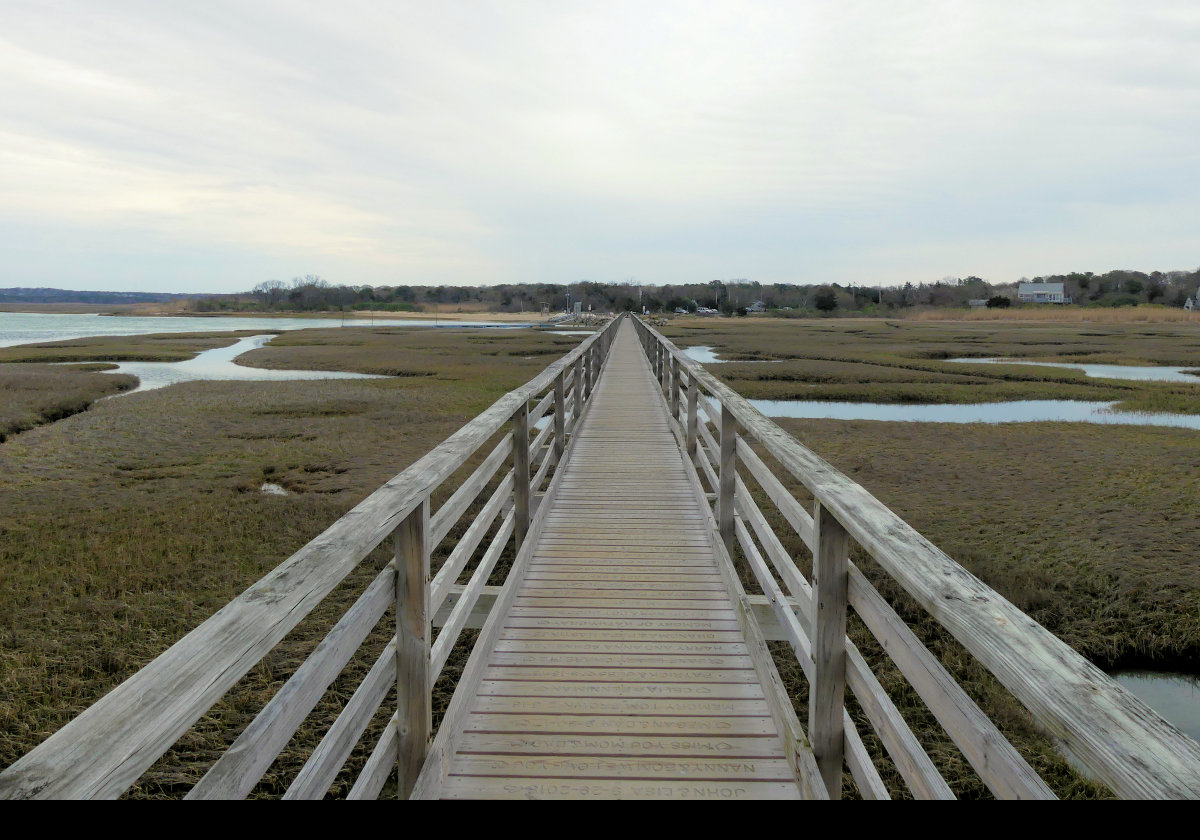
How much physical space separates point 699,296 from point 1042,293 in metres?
57.1

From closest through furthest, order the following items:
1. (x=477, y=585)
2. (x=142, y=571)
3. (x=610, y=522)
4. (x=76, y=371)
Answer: (x=477, y=585)
(x=610, y=522)
(x=142, y=571)
(x=76, y=371)

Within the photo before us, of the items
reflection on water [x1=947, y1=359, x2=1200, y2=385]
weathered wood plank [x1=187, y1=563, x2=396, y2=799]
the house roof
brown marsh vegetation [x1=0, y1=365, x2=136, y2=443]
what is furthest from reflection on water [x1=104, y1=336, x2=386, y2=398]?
the house roof

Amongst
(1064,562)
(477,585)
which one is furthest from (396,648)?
(1064,562)

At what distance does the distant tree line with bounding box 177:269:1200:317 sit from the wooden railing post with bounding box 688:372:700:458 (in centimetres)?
10112

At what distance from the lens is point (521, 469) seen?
15.3 ft

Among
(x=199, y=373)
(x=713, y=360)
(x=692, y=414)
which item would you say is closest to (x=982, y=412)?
(x=692, y=414)

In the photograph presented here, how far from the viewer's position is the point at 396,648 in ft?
7.82

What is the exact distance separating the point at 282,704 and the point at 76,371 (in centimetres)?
3031

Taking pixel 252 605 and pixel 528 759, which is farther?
pixel 528 759

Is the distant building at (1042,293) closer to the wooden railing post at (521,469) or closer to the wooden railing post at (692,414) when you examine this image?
the wooden railing post at (692,414)

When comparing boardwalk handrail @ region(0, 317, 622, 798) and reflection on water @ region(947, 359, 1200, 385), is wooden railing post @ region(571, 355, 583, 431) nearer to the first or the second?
boardwalk handrail @ region(0, 317, 622, 798)

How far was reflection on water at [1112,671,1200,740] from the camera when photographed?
4648mm
